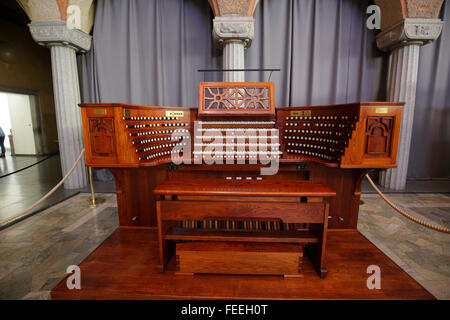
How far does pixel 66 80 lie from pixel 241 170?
3806mm

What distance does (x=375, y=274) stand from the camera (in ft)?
6.53

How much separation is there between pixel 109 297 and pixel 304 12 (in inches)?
212

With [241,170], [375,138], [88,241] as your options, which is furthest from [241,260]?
[88,241]

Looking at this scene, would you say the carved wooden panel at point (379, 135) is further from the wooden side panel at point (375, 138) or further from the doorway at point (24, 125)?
the doorway at point (24, 125)

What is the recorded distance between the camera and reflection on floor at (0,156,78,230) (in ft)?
11.9

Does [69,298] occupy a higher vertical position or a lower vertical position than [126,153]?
lower

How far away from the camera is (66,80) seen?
4.21 m

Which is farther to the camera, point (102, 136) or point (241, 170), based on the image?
point (241, 170)

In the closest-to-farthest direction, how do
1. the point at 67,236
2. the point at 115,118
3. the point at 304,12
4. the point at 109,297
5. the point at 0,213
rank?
the point at 109,297 < the point at 115,118 < the point at 67,236 < the point at 0,213 < the point at 304,12

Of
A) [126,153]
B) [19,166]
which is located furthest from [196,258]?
[19,166]

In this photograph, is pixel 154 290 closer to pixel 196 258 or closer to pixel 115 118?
pixel 196 258

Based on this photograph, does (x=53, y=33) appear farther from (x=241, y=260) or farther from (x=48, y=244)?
(x=241, y=260)
